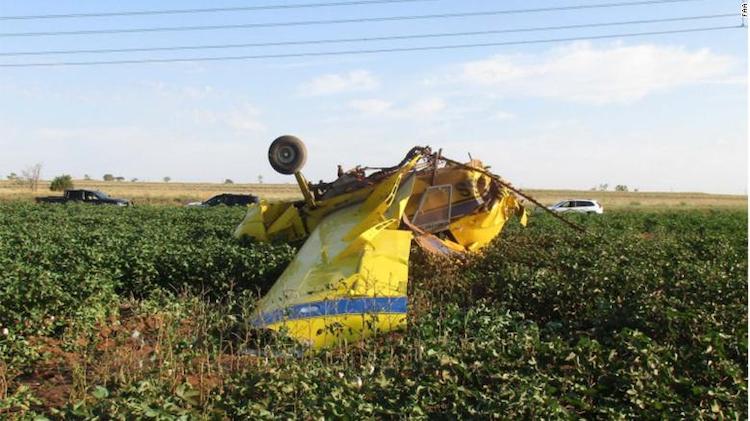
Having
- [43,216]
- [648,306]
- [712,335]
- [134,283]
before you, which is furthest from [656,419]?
[43,216]

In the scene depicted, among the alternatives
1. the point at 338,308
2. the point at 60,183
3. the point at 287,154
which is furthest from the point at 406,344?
the point at 60,183

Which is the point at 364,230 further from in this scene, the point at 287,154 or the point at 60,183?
the point at 60,183

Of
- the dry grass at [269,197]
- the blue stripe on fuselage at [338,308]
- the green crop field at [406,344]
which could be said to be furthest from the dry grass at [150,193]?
the blue stripe on fuselage at [338,308]

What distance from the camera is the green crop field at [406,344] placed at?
13.3 feet

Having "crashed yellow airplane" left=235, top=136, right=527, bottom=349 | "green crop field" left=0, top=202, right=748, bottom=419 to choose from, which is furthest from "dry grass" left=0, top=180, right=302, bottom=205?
"green crop field" left=0, top=202, right=748, bottom=419

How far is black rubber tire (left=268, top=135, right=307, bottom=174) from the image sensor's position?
436 inches

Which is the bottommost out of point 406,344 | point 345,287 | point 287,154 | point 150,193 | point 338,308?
point 406,344

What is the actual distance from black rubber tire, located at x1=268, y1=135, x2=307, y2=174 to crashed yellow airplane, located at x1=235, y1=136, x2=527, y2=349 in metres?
0.02

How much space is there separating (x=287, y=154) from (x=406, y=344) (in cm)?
629

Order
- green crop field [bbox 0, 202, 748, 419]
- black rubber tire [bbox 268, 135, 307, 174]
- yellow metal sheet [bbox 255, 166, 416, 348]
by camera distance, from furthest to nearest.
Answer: black rubber tire [bbox 268, 135, 307, 174] < yellow metal sheet [bbox 255, 166, 416, 348] < green crop field [bbox 0, 202, 748, 419]

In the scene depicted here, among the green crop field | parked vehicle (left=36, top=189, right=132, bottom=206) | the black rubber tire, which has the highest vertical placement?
the black rubber tire

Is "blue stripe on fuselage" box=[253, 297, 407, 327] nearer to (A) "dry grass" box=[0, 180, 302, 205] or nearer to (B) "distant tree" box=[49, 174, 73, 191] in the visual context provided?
(A) "dry grass" box=[0, 180, 302, 205]

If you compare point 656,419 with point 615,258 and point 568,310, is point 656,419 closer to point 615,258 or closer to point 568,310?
point 568,310

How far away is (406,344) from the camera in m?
5.50
